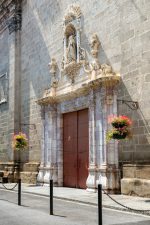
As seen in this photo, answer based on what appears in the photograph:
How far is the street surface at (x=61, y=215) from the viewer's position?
8641 millimetres

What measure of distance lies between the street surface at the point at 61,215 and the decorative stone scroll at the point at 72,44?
7037 millimetres

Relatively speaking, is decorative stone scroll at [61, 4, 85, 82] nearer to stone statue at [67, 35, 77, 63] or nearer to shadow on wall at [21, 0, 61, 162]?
stone statue at [67, 35, 77, 63]

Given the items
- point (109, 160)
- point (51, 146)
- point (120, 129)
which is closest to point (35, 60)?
point (51, 146)

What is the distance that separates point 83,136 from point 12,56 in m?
8.62

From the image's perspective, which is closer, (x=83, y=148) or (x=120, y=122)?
(x=120, y=122)

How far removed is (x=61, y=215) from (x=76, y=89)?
780cm

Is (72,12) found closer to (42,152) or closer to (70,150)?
(70,150)

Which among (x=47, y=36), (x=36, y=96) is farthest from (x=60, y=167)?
(x=47, y=36)

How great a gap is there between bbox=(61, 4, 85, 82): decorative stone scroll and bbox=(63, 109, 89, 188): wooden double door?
186 centimetres

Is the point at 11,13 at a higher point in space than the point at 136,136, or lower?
higher

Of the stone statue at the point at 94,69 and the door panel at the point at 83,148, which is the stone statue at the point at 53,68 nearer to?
the door panel at the point at 83,148

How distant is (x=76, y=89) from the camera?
16734mm

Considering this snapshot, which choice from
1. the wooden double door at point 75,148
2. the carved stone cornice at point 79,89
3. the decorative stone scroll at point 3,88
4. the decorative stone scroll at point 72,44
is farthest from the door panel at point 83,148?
the decorative stone scroll at point 3,88

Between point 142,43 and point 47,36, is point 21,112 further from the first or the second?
point 142,43
